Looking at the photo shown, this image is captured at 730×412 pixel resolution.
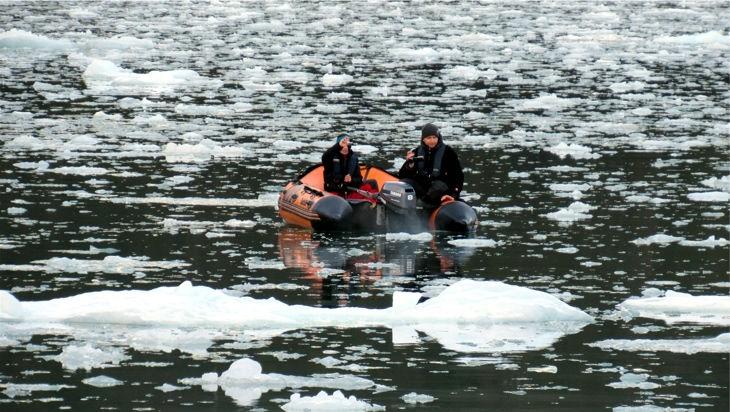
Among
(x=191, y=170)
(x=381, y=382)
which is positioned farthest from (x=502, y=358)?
(x=191, y=170)

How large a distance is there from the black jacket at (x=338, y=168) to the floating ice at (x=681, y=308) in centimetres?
493

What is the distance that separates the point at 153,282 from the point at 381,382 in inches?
156

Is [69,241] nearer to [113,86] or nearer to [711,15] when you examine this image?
[113,86]

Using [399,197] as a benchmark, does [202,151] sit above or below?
above

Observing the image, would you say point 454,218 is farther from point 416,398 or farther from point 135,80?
point 135,80

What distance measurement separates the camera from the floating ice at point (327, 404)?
30.6ft

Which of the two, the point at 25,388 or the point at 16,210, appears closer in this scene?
the point at 25,388

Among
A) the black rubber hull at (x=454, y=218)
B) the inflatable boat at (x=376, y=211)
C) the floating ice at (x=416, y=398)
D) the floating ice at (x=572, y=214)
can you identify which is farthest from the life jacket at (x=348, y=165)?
the floating ice at (x=416, y=398)

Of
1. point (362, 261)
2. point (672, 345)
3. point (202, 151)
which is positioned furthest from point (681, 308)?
point (202, 151)

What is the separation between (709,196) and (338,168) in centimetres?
498

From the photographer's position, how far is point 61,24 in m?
54.8

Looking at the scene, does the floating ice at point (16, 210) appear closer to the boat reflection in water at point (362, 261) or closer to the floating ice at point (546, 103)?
the boat reflection in water at point (362, 261)

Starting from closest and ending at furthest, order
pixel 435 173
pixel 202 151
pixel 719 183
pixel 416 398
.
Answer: pixel 416 398
pixel 435 173
pixel 719 183
pixel 202 151

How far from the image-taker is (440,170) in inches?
671
